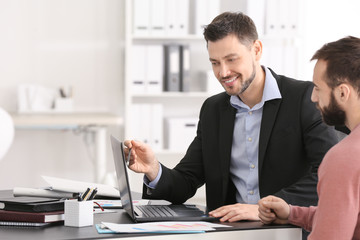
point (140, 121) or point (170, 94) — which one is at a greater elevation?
point (170, 94)

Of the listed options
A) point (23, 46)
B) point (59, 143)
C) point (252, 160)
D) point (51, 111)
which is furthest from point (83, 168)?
point (252, 160)

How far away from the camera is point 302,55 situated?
13.6ft

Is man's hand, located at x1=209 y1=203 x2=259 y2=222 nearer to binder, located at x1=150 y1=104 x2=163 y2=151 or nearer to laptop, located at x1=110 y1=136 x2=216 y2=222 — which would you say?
laptop, located at x1=110 y1=136 x2=216 y2=222

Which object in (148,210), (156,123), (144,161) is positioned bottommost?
(156,123)

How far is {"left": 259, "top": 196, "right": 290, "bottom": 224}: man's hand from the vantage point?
1.60m

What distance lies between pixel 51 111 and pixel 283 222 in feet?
8.94

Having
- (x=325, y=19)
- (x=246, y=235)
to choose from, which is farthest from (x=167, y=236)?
(x=325, y=19)

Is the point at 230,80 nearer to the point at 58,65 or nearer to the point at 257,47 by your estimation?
the point at 257,47

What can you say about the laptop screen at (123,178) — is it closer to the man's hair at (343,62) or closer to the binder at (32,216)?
the binder at (32,216)

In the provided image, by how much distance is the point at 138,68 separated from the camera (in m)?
4.03

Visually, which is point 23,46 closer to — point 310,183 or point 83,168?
point 83,168

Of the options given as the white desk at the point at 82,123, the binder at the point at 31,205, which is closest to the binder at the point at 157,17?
the white desk at the point at 82,123

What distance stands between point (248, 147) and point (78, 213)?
75 cm

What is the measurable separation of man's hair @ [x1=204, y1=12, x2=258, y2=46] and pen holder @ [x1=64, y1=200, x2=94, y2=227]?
31.1 inches
